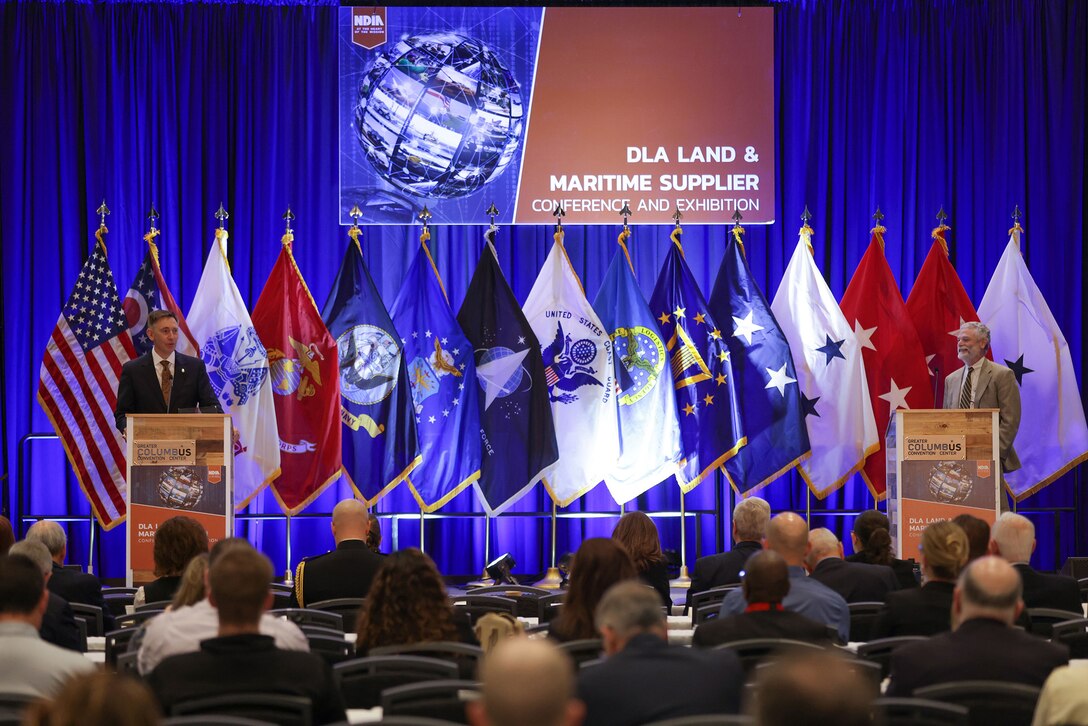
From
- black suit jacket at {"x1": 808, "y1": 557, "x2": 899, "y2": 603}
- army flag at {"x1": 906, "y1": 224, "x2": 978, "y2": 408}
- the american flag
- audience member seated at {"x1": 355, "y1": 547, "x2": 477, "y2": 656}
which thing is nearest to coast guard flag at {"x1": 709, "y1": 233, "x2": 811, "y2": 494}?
army flag at {"x1": 906, "y1": 224, "x2": 978, "y2": 408}

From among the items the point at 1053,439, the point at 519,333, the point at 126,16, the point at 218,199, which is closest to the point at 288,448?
the point at 519,333

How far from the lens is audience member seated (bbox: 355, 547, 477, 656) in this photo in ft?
16.2

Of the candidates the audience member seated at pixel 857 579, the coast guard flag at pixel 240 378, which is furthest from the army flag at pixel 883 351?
the coast guard flag at pixel 240 378

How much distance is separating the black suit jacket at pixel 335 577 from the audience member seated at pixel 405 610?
1858 millimetres

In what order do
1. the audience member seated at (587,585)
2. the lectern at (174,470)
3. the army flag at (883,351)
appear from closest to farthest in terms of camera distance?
the audience member seated at (587,585) → the lectern at (174,470) → the army flag at (883,351)

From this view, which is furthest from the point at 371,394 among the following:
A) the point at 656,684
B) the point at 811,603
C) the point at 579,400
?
the point at 656,684

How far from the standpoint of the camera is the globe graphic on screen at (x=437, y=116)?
1278 centimetres

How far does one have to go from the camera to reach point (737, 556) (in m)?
7.66

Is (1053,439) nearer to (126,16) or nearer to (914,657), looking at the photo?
(914,657)

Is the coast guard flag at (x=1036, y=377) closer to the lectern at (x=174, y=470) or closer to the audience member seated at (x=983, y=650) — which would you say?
the lectern at (x=174, y=470)

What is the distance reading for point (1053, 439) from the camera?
38.0 feet

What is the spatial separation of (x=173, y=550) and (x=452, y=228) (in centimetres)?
701

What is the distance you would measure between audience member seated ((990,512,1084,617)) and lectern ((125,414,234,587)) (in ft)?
16.2

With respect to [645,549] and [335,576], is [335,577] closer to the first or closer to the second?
[335,576]
